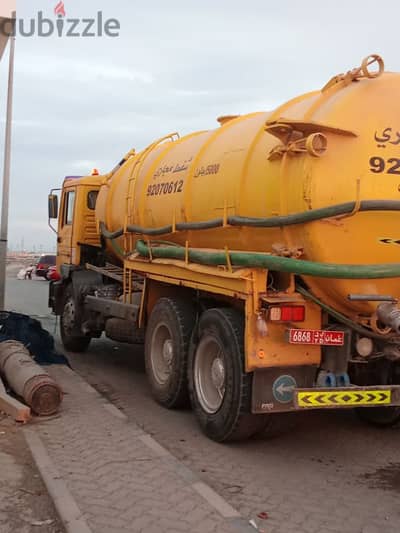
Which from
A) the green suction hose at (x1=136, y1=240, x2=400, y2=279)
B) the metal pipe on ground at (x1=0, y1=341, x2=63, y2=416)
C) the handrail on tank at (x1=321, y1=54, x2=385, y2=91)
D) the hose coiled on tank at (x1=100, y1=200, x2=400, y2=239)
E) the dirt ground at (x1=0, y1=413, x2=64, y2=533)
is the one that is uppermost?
the handrail on tank at (x1=321, y1=54, x2=385, y2=91)

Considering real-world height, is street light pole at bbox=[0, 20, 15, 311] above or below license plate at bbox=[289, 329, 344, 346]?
above

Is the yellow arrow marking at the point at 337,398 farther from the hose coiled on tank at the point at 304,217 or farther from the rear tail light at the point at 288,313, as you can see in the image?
the hose coiled on tank at the point at 304,217

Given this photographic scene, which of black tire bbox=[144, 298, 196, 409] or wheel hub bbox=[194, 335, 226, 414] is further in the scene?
black tire bbox=[144, 298, 196, 409]

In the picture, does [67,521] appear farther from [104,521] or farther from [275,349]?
[275,349]

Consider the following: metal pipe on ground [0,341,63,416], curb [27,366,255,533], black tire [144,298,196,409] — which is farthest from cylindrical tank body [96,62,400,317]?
metal pipe on ground [0,341,63,416]

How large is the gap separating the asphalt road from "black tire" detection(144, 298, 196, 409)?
0.77ft

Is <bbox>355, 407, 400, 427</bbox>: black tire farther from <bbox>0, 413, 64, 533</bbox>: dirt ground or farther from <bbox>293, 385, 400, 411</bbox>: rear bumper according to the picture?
<bbox>0, 413, 64, 533</bbox>: dirt ground

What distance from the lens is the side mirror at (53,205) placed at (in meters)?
11.5

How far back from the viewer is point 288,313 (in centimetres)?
495

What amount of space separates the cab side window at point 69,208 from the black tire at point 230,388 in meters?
5.80

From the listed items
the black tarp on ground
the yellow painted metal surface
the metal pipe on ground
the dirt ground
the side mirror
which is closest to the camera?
the dirt ground

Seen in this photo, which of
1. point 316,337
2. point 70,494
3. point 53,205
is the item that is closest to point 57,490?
point 70,494

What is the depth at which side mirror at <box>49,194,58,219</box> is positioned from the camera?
1149cm

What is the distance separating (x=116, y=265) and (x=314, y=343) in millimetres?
5880
